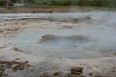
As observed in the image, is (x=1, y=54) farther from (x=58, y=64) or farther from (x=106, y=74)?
(x=106, y=74)

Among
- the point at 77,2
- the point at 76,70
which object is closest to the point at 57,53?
the point at 76,70

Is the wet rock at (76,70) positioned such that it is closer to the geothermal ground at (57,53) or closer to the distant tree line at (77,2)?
the geothermal ground at (57,53)

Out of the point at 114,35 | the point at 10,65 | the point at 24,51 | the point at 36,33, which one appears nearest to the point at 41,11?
the point at 36,33

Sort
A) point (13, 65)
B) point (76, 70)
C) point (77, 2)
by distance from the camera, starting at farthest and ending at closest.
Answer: point (77, 2) → point (13, 65) → point (76, 70)

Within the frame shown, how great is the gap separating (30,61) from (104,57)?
2366 mm

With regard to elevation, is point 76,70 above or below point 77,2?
above

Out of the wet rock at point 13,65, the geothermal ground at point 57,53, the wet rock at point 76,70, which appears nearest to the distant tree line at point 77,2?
the geothermal ground at point 57,53

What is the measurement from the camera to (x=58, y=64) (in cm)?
866

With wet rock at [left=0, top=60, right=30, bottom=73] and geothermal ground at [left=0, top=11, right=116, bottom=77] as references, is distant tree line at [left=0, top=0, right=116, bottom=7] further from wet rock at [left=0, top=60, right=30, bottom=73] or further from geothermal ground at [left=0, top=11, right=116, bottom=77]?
wet rock at [left=0, top=60, right=30, bottom=73]

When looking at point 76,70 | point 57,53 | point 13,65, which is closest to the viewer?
point 76,70

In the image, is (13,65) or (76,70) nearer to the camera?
(76,70)

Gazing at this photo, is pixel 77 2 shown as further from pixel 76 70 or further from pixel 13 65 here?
pixel 76 70

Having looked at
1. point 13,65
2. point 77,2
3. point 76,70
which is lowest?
point 77,2

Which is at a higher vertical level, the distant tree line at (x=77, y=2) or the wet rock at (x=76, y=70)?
the wet rock at (x=76, y=70)
